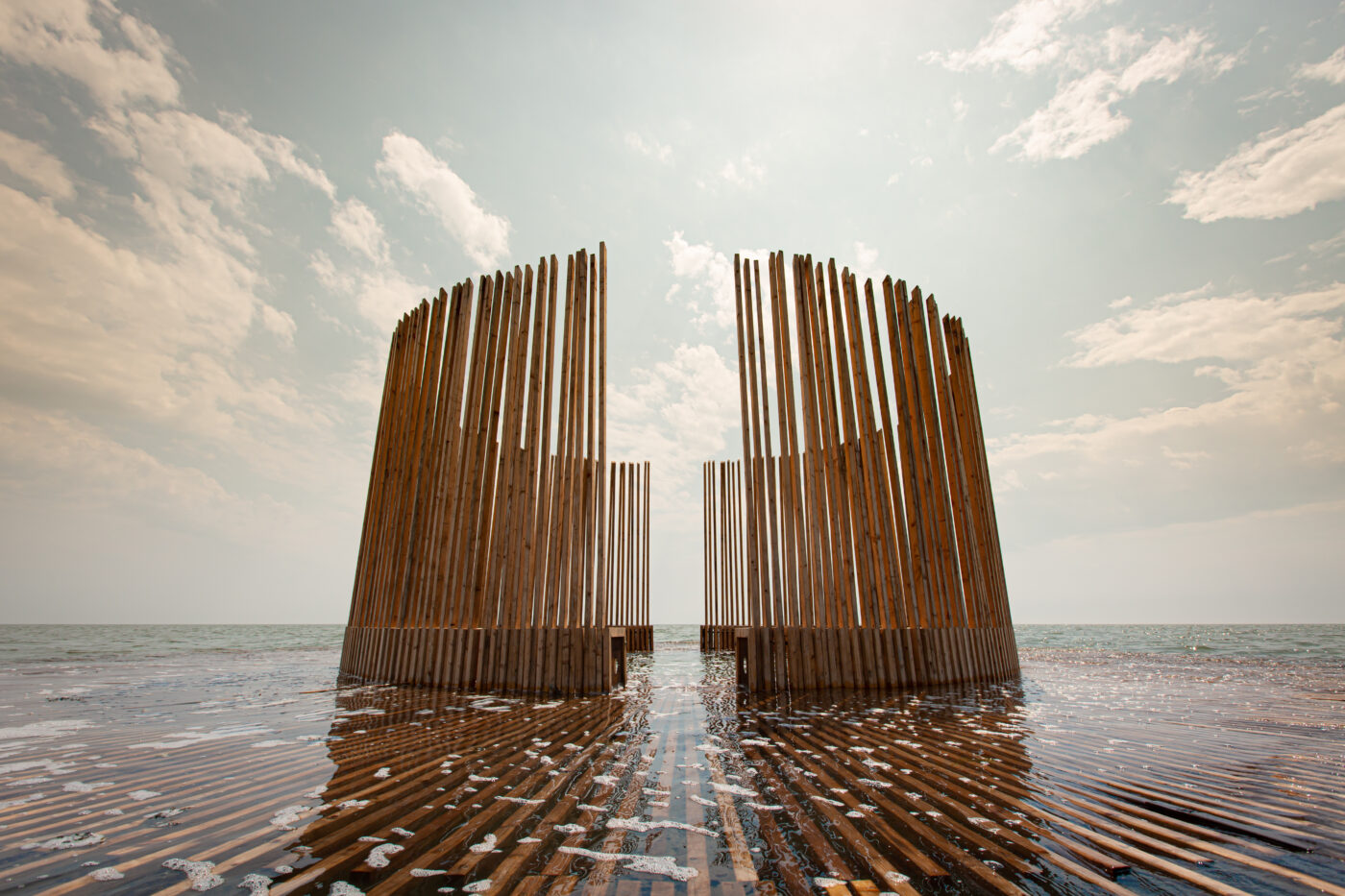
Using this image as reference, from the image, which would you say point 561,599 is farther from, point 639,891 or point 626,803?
point 639,891

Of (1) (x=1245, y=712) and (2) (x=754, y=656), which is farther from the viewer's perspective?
(2) (x=754, y=656)

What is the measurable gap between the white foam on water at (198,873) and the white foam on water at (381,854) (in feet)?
1.15

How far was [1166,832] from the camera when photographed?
193cm

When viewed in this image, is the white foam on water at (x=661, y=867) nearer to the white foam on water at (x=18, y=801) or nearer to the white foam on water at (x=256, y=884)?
the white foam on water at (x=256, y=884)

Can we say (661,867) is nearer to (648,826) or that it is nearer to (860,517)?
(648,826)

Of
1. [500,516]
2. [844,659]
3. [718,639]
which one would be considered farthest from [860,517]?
[718,639]

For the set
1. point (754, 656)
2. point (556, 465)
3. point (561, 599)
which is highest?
point (556, 465)

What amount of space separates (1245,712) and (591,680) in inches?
199

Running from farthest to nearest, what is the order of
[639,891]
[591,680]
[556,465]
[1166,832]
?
1. [556,465]
2. [591,680]
3. [1166,832]
4. [639,891]

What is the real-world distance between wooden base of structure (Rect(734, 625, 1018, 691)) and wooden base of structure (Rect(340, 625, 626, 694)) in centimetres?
142

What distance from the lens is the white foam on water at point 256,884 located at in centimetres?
152

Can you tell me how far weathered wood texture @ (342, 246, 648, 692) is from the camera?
223 inches

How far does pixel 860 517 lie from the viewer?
598 cm

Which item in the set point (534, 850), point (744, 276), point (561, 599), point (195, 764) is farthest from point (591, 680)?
point (744, 276)
